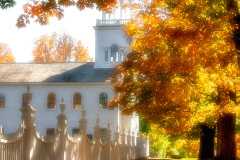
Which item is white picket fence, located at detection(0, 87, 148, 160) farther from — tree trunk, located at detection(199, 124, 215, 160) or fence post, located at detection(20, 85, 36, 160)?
tree trunk, located at detection(199, 124, 215, 160)

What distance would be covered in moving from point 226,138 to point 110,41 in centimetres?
2443

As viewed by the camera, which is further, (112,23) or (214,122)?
(112,23)

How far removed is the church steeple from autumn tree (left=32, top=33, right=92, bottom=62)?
45.4ft

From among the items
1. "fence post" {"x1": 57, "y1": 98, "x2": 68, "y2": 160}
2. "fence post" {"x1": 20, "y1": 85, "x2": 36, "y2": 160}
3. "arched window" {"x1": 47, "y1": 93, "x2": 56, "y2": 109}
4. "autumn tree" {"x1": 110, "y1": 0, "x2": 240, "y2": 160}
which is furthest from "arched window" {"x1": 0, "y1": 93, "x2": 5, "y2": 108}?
"fence post" {"x1": 20, "y1": 85, "x2": 36, "y2": 160}

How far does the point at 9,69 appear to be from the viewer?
138 ft

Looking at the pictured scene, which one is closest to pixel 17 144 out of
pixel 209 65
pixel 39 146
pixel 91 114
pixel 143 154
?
pixel 39 146

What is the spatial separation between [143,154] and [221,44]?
2868cm

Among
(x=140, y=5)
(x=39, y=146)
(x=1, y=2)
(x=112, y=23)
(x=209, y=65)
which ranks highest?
(x=112, y=23)

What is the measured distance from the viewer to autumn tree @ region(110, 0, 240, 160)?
13.3m

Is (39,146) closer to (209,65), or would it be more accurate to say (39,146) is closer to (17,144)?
→ (17,144)

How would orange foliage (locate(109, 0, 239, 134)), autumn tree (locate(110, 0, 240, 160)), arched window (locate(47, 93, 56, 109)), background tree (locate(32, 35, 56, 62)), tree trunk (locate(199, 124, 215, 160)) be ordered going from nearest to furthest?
1. autumn tree (locate(110, 0, 240, 160))
2. orange foliage (locate(109, 0, 239, 134))
3. tree trunk (locate(199, 124, 215, 160))
4. arched window (locate(47, 93, 56, 109))
5. background tree (locate(32, 35, 56, 62))

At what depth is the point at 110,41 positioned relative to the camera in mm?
42875

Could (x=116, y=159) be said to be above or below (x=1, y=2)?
below

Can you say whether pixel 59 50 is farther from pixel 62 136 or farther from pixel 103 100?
pixel 62 136
